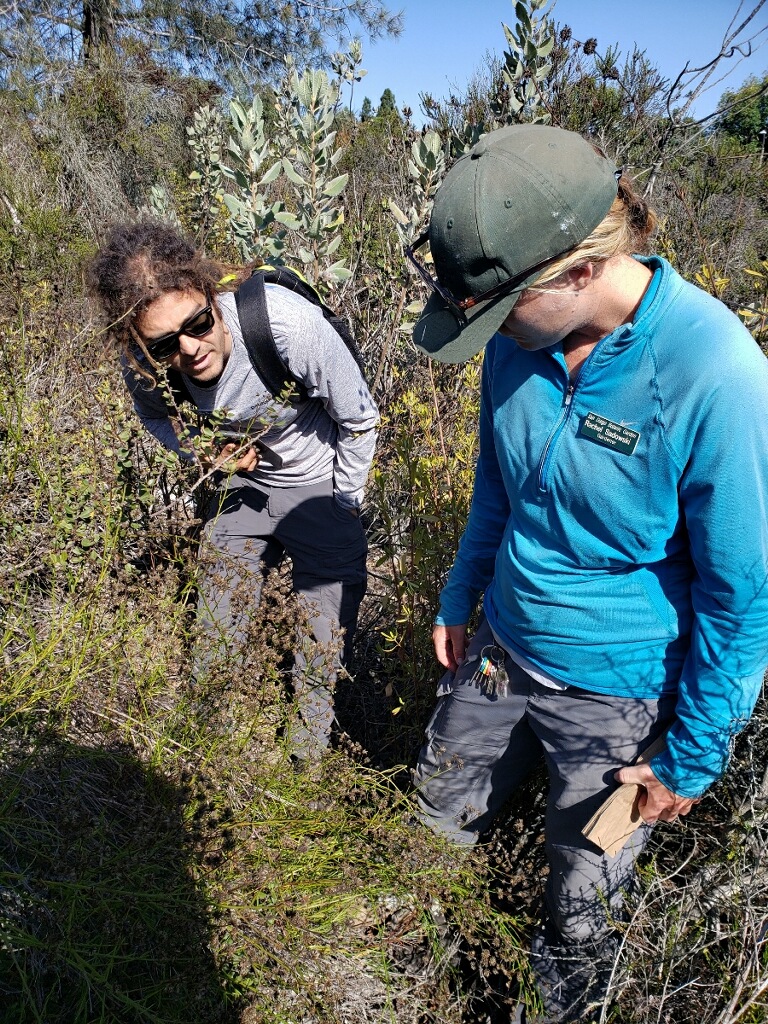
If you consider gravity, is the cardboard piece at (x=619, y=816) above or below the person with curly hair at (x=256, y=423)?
below

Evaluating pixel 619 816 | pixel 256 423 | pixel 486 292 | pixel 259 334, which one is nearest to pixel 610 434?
pixel 486 292

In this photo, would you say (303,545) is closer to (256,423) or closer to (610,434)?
(256,423)

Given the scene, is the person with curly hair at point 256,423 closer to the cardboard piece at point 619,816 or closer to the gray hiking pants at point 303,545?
the gray hiking pants at point 303,545

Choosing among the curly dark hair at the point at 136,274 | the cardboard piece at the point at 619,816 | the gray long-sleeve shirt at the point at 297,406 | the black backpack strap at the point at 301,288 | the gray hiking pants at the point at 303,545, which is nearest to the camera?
the cardboard piece at the point at 619,816

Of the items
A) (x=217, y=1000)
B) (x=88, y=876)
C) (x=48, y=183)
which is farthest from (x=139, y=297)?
(x=48, y=183)

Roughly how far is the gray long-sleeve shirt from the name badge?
37.5 inches

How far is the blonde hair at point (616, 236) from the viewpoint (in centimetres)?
119

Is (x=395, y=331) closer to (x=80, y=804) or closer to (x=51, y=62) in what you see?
(x=80, y=804)

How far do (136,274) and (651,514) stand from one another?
1.48 meters

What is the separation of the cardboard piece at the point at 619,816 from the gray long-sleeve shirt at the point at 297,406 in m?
1.23

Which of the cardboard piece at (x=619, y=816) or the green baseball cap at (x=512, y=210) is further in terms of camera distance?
the cardboard piece at (x=619, y=816)

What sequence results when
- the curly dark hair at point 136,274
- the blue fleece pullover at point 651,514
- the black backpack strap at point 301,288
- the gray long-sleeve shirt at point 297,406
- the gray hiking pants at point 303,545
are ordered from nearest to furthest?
the blue fleece pullover at point 651,514
the curly dark hair at point 136,274
the gray long-sleeve shirt at point 297,406
the black backpack strap at point 301,288
the gray hiking pants at point 303,545

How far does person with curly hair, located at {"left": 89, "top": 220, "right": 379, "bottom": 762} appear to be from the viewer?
189 centimetres

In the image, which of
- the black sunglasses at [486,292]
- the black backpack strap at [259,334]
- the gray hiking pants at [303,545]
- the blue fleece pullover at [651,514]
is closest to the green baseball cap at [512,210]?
the black sunglasses at [486,292]
